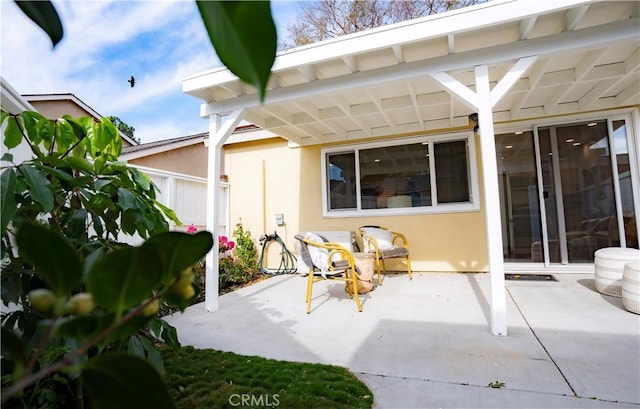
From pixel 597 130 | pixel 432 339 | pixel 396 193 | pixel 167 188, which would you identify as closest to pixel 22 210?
pixel 432 339

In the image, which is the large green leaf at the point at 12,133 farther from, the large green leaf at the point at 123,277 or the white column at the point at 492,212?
the white column at the point at 492,212

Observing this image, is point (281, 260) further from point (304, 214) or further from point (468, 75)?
point (468, 75)

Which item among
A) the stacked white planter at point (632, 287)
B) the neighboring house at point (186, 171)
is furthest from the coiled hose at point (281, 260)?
the stacked white planter at point (632, 287)

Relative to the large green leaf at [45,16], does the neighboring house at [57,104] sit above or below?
Answer: above

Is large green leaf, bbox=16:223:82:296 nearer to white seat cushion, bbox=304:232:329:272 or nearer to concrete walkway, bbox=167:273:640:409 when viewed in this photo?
concrete walkway, bbox=167:273:640:409

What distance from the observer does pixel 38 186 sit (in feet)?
3.43

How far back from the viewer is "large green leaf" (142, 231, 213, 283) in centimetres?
34

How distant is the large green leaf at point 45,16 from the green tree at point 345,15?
1012 centimetres

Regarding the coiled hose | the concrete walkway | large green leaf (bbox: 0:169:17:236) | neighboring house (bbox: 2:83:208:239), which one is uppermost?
Answer: neighboring house (bbox: 2:83:208:239)

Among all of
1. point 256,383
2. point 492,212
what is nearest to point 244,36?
point 256,383

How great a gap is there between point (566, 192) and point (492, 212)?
3219 millimetres

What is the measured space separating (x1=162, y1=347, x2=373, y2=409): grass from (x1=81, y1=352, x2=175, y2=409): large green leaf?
5.29ft

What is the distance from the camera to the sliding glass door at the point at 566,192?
4.73 metres

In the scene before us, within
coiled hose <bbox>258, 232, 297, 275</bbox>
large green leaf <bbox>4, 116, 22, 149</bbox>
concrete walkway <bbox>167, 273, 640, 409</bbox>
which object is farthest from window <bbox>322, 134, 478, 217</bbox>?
large green leaf <bbox>4, 116, 22, 149</bbox>
